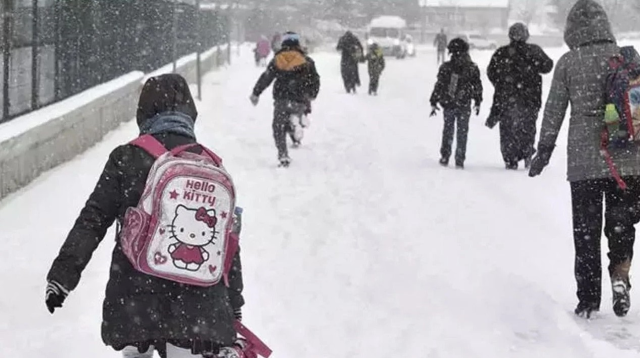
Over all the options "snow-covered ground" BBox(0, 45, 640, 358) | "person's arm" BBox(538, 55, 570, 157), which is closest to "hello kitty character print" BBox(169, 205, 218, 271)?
"snow-covered ground" BBox(0, 45, 640, 358)

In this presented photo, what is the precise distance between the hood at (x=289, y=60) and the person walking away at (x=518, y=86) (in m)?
2.28

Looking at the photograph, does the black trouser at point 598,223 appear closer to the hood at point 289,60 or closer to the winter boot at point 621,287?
the winter boot at point 621,287

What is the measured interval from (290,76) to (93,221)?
362 inches

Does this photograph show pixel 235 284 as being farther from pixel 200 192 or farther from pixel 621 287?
pixel 621 287

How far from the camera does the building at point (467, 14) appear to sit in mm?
112000

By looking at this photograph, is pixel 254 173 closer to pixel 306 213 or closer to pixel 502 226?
pixel 306 213

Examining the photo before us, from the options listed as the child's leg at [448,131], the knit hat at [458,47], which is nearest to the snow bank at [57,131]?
the child's leg at [448,131]

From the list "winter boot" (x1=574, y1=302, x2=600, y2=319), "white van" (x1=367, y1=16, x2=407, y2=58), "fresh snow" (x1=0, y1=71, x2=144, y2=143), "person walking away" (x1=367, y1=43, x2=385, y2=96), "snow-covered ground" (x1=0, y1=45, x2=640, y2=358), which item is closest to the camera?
"snow-covered ground" (x1=0, y1=45, x2=640, y2=358)

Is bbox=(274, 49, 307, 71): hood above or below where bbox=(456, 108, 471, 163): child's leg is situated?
above

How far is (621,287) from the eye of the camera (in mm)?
6074

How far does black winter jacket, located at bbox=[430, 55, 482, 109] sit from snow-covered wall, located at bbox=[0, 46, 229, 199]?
4471mm

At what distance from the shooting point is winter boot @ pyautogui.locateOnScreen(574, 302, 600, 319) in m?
6.18

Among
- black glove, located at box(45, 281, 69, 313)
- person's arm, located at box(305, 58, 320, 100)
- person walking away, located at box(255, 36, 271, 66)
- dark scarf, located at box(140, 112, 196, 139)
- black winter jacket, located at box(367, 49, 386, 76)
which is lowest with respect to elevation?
person walking away, located at box(255, 36, 271, 66)

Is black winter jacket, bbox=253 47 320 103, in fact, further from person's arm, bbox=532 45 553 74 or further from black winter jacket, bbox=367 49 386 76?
black winter jacket, bbox=367 49 386 76
